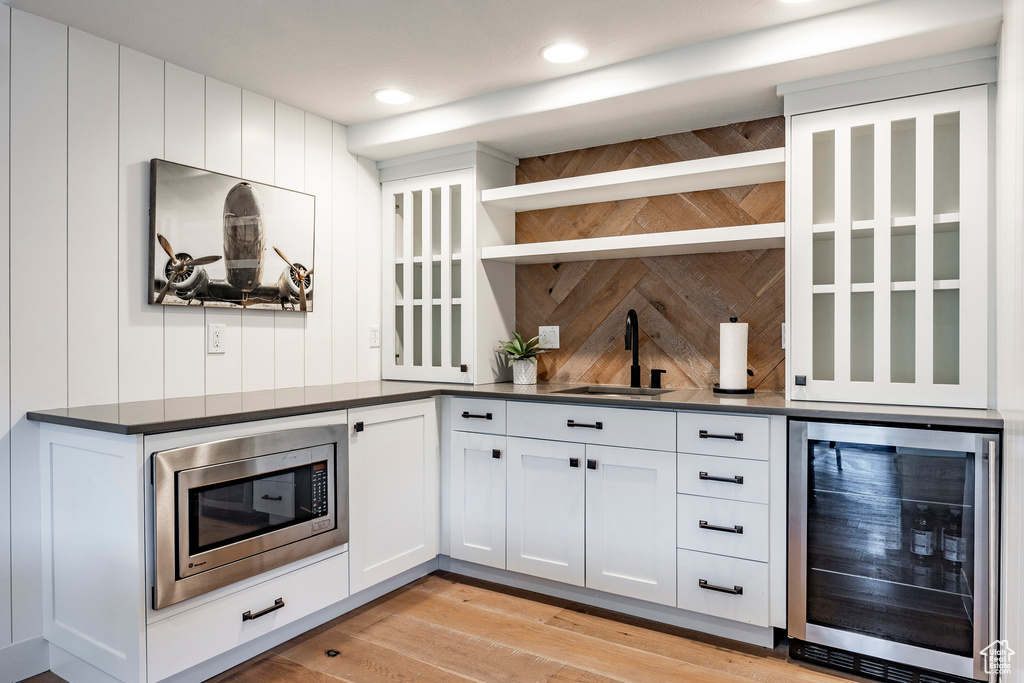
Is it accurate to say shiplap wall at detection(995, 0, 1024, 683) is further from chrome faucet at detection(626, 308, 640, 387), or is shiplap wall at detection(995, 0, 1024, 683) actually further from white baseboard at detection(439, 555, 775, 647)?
chrome faucet at detection(626, 308, 640, 387)

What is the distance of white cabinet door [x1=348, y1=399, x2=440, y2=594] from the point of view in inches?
104

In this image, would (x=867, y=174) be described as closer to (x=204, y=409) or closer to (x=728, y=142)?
(x=728, y=142)

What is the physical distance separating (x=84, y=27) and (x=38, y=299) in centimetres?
101

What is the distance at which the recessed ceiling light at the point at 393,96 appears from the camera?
2908 mm

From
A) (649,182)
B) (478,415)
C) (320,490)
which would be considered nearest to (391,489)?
(320,490)

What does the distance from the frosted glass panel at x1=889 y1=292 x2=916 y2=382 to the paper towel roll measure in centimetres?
59

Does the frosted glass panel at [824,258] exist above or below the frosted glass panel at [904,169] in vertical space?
below

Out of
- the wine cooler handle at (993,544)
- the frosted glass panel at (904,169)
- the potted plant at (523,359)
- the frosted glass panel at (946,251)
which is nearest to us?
the wine cooler handle at (993,544)

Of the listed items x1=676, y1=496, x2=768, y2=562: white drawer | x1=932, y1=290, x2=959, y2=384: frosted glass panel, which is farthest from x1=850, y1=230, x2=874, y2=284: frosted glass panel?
x1=676, y1=496, x2=768, y2=562: white drawer

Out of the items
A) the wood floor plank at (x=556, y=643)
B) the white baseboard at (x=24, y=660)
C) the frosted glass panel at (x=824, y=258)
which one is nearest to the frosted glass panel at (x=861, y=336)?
the frosted glass panel at (x=824, y=258)

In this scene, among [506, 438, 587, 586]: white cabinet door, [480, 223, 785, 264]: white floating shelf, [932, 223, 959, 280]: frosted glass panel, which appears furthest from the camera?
[506, 438, 587, 586]: white cabinet door

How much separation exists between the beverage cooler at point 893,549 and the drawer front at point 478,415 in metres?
1.27

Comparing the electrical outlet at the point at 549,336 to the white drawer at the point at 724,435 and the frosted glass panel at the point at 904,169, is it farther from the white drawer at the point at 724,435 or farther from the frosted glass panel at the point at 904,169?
the frosted glass panel at the point at 904,169

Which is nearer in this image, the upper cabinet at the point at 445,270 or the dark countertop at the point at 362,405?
the dark countertop at the point at 362,405
